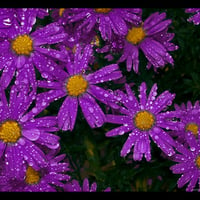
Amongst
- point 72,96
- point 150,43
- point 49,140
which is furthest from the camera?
point 150,43

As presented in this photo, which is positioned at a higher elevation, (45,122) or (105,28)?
(105,28)

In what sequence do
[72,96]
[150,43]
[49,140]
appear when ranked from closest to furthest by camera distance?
[49,140] → [72,96] → [150,43]

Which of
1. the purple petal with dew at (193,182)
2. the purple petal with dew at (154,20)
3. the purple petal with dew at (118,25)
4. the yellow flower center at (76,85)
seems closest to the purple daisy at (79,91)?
the yellow flower center at (76,85)

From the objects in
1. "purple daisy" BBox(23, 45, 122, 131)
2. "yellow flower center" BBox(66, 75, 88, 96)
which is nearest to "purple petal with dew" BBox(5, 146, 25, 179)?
"purple daisy" BBox(23, 45, 122, 131)

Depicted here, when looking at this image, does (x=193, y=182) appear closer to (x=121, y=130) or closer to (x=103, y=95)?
(x=121, y=130)

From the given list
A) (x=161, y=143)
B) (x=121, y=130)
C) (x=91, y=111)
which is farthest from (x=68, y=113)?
(x=161, y=143)

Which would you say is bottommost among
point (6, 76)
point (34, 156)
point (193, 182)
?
point (193, 182)

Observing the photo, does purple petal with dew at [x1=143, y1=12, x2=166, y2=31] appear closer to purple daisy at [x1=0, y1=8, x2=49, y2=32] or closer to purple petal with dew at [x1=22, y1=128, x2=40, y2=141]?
purple daisy at [x1=0, y1=8, x2=49, y2=32]
